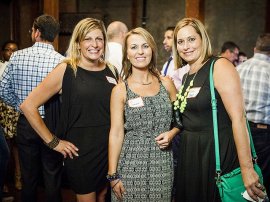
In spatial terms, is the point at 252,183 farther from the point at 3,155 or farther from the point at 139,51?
the point at 3,155

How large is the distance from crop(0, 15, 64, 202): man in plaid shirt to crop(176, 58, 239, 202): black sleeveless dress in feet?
3.76

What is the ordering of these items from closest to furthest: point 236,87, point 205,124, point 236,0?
point 236,87 < point 205,124 < point 236,0

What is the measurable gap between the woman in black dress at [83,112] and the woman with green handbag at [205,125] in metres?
0.54

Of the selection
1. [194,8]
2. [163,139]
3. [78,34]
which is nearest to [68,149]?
[163,139]

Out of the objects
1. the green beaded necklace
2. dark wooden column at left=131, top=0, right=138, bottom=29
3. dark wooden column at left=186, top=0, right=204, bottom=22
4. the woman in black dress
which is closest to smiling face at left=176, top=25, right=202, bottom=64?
the green beaded necklace

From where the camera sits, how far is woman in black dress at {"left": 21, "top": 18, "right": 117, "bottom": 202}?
2443 mm

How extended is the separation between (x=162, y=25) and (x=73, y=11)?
2.07 metres

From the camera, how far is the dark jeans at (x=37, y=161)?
2.88 metres

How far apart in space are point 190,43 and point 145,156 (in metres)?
0.74

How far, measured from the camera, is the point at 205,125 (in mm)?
2104

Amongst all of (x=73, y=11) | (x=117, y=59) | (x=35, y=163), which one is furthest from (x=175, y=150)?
(x=73, y=11)

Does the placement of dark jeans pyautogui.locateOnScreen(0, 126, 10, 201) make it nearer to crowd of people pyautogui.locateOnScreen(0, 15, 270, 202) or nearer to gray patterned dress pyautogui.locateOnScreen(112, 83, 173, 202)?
crowd of people pyautogui.locateOnScreen(0, 15, 270, 202)

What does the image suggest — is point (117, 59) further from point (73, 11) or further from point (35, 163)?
point (73, 11)

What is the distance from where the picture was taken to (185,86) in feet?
7.43
